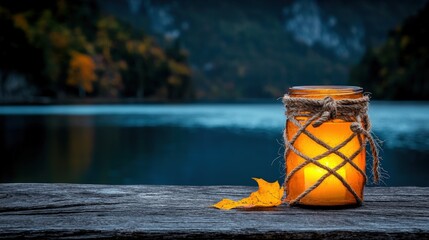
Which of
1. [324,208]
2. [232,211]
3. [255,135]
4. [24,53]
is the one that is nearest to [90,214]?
[232,211]

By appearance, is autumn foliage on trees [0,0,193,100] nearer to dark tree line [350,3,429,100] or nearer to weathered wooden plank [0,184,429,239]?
dark tree line [350,3,429,100]

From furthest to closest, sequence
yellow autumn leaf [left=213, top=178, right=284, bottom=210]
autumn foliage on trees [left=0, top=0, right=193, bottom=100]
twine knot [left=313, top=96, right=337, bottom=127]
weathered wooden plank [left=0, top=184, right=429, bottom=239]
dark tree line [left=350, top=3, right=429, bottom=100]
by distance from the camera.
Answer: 1. dark tree line [left=350, top=3, right=429, bottom=100]
2. autumn foliage on trees [left=0, top=0, right=193, bottom=100]
3. yellow autumn leaf [left=213, top=178, right=284, bottom=210]
4. twine knot [left=313, top=96, right=337, bottom=127]
5. weathered wooden plank [left=0, top=184, right=429, bottom=239]

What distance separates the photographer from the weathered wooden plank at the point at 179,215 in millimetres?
1742

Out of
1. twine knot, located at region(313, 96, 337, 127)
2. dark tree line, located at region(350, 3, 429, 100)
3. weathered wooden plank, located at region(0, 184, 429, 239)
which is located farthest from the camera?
dark tree line, located at region(350, 3, 429, 100)

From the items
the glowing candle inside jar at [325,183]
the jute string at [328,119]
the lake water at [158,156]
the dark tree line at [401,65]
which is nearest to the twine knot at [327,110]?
the jute string at [328,119]

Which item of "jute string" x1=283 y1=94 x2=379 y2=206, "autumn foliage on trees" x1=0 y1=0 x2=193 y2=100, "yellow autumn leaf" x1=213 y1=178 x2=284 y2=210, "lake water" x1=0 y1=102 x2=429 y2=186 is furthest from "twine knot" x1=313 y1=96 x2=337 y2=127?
"autumn foliage on trees" x1=0 y1=0 x2=193 y2=100

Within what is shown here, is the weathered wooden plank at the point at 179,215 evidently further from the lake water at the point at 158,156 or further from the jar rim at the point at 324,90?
the lake water at the point at 158,156

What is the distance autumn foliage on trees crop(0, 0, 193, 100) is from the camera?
87.6m

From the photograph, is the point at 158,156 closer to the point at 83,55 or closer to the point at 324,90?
the point at 324,90

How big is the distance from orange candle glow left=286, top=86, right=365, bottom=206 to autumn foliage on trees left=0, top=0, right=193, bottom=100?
89.0 metres

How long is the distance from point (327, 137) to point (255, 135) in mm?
30751

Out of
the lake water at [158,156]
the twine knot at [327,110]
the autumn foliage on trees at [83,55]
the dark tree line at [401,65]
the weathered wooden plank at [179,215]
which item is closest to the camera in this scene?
the weathered wooden plank at [179,215]

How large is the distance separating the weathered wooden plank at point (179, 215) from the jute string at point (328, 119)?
18 cm

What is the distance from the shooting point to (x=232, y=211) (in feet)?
6.87
